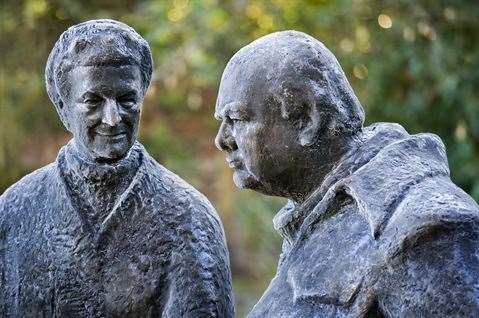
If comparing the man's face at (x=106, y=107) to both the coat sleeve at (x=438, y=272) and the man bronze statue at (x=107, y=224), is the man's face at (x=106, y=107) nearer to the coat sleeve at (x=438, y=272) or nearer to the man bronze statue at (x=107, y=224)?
the man bronze statue at (x=107, y=224)

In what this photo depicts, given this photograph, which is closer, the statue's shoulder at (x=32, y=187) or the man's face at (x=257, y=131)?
the man's face at (x=257, y=131)

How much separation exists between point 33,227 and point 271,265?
4.55 meters

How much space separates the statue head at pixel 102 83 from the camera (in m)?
2.57

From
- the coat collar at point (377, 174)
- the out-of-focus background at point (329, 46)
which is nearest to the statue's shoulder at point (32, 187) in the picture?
the coat collar at point (377, 174)

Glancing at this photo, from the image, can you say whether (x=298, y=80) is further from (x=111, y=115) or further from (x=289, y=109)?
(x=111, y=115)

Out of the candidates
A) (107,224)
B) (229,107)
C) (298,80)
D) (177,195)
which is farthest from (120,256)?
(298,80)

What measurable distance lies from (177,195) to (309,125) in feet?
1.36

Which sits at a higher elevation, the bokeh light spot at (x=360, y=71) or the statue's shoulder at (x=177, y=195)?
the statue's shoulder at (x=177, y=195)

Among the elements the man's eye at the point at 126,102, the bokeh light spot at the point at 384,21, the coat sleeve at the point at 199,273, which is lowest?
the coat sleeve at the point at 199,273

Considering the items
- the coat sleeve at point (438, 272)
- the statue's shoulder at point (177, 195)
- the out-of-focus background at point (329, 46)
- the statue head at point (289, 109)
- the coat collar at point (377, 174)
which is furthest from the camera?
the out-of-focus background at point (329, 46)

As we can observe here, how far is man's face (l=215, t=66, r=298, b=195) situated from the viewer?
7.84 feet

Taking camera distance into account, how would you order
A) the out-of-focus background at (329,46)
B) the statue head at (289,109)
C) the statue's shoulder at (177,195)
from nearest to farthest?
the statue head at (289,109) < the statue's shoulder at (177,195) < the out-of-focus background at (329,46)

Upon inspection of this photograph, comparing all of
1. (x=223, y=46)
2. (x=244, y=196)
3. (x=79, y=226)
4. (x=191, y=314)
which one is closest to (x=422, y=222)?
(x=191, y=314)

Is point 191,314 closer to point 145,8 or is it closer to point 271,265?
point 145,8
